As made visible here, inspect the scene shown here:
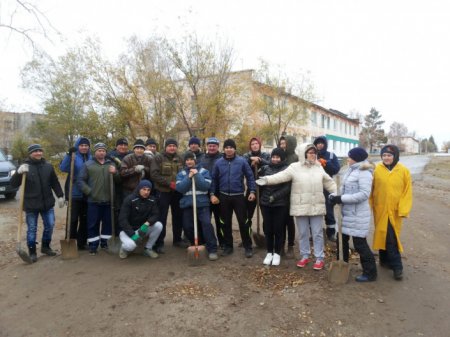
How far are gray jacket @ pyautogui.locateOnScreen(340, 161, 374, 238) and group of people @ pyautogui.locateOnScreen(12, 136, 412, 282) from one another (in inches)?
0.5

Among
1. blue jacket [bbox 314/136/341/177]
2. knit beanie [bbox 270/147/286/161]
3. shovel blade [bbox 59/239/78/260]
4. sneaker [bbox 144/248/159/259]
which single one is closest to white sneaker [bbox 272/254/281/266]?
knit beanie [bbox 270/147/286/161]

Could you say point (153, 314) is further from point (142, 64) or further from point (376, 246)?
point (142, 64)

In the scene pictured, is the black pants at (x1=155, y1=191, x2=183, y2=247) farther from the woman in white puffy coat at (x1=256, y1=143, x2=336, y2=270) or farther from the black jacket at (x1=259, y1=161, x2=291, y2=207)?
the woman in white puffy coat at (x1=256, y1=143, x2=336, y2=270)

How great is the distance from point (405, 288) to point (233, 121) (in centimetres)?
1644

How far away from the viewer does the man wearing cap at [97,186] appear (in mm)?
5645

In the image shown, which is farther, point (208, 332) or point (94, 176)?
point (94, 176)

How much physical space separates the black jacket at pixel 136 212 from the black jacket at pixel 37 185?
4.27 ft

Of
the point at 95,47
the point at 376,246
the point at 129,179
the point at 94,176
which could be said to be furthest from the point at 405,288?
the point at 95,47

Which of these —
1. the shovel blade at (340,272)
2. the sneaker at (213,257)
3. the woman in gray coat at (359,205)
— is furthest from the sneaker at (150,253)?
the woman in gray coat at (359,205)

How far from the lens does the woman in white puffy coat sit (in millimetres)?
4809

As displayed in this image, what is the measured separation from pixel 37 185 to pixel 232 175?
10.8 ft

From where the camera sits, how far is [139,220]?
18.0ft

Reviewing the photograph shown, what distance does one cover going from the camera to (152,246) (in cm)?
572

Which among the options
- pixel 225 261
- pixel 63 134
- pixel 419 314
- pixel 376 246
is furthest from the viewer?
pixel 63 134
